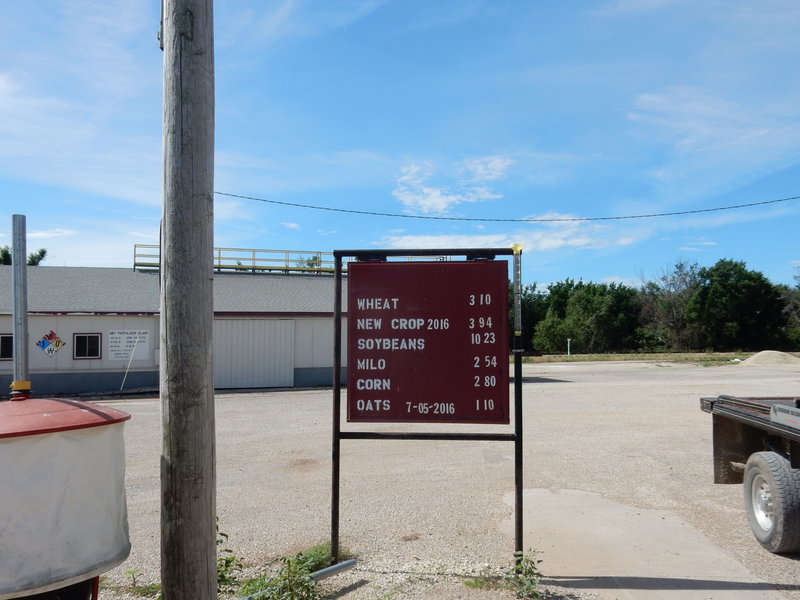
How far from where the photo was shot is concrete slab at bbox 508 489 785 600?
4.48 meters

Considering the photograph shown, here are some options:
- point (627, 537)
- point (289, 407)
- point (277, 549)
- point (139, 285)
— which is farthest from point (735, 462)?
point (139, 285)

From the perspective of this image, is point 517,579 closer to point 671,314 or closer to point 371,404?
point 371,404

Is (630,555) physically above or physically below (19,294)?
below

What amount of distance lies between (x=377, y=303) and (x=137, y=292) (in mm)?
20341

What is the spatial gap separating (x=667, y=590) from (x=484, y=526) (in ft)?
6.15

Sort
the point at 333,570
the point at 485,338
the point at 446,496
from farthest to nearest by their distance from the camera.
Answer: the point at 446,496 < the point at 485,338 < the point at 333,570

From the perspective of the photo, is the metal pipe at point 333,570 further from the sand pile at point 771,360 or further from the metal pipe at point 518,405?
the sand pile at point 771,360

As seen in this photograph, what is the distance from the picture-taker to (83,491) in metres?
3.20

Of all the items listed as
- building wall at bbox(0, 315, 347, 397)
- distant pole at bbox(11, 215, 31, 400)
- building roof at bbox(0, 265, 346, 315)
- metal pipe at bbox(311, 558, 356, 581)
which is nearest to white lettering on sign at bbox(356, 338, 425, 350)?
metal pipe at bbox(311, 558, 356, 581)

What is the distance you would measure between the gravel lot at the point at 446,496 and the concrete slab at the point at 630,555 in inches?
1.1

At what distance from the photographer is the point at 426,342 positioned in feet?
16.9

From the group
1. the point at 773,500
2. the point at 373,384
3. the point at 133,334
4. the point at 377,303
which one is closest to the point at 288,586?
the point at 373,384

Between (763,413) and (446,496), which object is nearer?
(763,413)

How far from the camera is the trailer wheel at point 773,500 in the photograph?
5.02m
